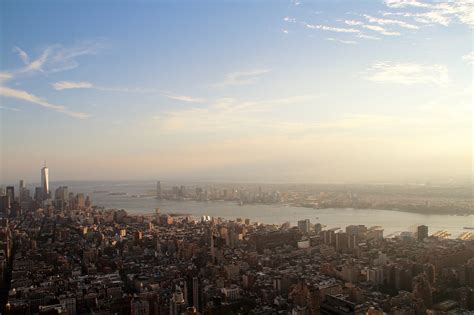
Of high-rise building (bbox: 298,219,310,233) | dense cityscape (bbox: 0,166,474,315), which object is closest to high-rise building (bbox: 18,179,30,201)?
dense cityscape (bbox: 0,166,474,315)

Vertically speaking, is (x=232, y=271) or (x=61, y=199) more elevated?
(x=61, y=199)

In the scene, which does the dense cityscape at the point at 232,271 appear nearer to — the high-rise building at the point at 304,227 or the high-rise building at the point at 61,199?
the high-rise building at the point at 304,227

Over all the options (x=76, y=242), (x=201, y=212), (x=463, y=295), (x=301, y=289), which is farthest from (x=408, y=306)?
(x=201, y=212)

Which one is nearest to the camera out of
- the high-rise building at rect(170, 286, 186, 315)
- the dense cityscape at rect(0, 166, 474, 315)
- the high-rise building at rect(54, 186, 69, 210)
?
the high-rise building at rect(170, 286, 186, 315)

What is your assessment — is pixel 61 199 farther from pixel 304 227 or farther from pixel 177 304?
pixel 177 304

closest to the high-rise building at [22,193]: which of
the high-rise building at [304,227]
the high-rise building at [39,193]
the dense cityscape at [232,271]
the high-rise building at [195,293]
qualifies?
the high-rise building at [39,193]

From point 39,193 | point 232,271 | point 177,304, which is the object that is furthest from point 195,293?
point 39,193

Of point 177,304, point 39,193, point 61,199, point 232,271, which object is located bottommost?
point 232,271

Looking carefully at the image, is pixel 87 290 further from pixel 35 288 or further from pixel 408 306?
pixel 408 306

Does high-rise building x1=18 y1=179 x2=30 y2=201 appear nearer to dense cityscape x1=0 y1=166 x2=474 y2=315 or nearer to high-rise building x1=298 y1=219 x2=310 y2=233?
dense cityscape x1=0 y1=166 x2=474 y2=315

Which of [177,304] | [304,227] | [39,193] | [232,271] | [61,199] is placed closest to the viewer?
[177,304]
